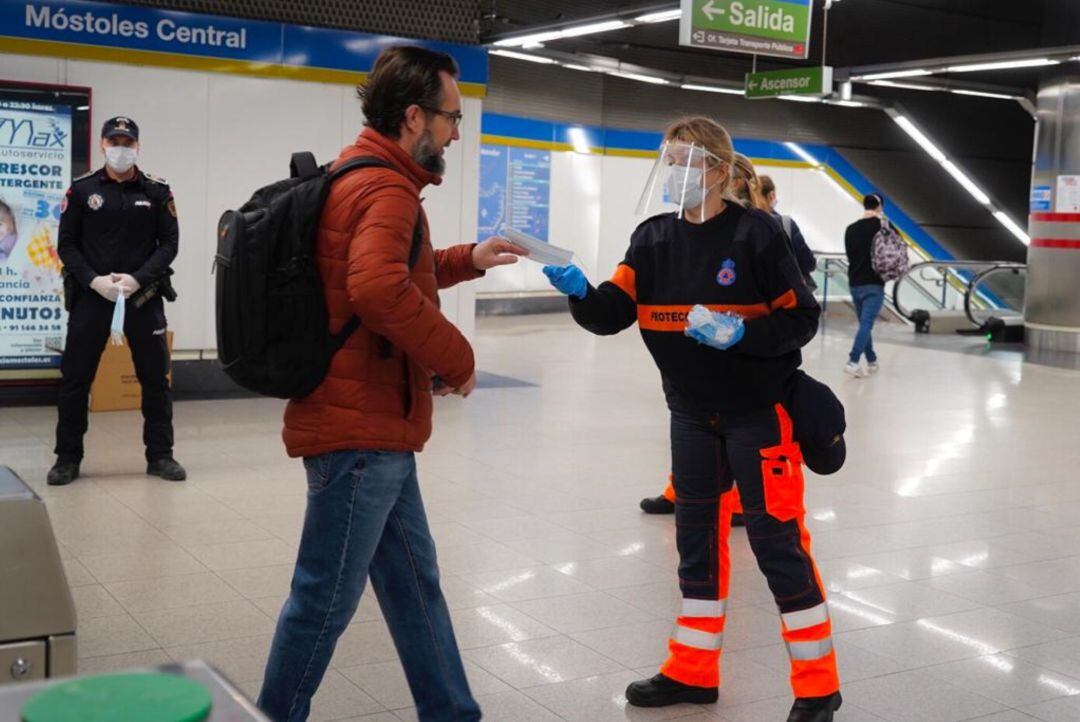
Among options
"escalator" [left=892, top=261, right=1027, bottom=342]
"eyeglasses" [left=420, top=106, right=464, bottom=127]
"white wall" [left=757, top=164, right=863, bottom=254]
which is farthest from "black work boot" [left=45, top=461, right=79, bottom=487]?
"white wall" [left=757, top=164, right=863, bottom=254]

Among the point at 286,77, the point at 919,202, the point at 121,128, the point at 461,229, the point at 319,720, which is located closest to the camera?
the point at 319,720

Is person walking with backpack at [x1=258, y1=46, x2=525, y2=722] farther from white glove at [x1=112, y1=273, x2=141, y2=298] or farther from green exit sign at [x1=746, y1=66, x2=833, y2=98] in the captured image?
green exit sign at [x1=746, y1=66, x2=833, y2=98]

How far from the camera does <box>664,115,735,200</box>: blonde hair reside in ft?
11.0

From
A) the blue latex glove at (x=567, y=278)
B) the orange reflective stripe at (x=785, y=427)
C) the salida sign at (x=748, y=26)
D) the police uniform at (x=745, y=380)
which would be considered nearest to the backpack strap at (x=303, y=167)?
the blue latex glove at (x=567, y=278)

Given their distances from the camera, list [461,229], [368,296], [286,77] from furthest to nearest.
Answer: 1. [461,229]
2. [286,77]
3. [368,296]

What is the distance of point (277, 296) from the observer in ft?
8.07

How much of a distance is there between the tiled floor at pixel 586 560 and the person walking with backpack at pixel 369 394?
716mm

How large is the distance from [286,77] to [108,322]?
3104 mm

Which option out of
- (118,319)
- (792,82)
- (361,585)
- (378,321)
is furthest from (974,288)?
(378,321)

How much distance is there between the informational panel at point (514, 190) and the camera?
16.1 metres

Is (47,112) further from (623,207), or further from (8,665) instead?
(623,207)

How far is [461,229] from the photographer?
918 centimetres

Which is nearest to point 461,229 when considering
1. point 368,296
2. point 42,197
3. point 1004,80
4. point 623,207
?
point 42,197

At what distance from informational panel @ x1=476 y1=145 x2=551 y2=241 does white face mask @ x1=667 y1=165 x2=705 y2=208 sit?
12.6 metres
